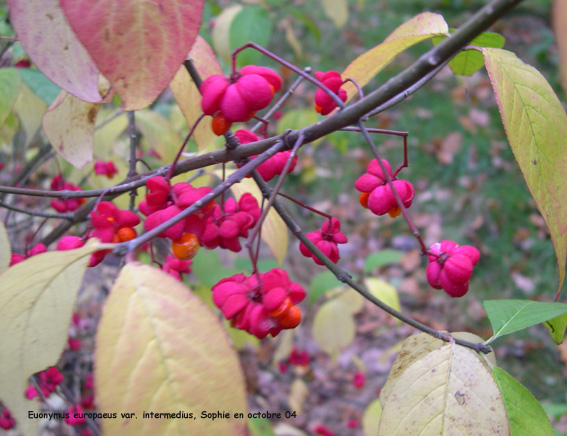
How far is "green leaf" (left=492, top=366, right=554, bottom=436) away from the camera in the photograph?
2.20 ft

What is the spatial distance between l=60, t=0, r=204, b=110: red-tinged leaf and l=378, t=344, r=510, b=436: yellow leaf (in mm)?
509

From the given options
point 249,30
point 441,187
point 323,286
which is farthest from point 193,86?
point 441,187

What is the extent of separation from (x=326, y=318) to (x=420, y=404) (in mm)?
1438

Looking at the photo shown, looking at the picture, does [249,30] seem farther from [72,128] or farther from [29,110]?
[72,128]

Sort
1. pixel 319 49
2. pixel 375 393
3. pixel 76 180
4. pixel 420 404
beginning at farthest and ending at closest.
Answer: pixel 319 49, pixel 375 393, pixel 76 180, pixel 420 404

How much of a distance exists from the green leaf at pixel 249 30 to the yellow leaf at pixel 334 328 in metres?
1.13

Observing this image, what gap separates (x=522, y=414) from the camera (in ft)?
2.21

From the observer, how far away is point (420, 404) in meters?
0.62

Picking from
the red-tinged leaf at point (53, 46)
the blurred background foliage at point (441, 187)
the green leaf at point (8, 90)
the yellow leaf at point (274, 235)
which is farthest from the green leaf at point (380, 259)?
the red-tinged leaf at point (53, 46)

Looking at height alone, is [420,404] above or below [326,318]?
above

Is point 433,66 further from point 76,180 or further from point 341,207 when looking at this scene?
point 341,207

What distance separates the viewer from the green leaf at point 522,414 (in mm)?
671

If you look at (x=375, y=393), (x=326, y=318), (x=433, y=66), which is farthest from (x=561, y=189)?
(x=375, y=393)

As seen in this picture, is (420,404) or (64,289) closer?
(64,289)
